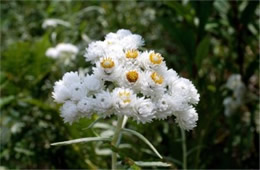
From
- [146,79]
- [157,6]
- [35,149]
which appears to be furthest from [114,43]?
[157,6]

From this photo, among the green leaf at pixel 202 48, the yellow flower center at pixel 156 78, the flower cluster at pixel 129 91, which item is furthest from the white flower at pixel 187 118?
the green leaf at pixel 202 48

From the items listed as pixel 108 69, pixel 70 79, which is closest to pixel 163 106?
pixel 108 69

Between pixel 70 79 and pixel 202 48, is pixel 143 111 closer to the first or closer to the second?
pixel 70 79

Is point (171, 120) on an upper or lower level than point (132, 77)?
upper

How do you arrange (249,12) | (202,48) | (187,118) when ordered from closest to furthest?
(187,118)
(202,48)
(249,12)

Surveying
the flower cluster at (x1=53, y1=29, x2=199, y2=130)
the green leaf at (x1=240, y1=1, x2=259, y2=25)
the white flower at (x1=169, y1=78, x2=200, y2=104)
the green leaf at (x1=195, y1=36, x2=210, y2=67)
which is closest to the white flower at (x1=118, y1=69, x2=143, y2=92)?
the flower cluster at (x1=53, y1=29, x2=199, y2=130)

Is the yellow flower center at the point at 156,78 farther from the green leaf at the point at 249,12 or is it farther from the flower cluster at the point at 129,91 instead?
the green leaf at the point at 249,12

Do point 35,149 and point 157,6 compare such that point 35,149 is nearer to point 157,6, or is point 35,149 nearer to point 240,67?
point 240,67
